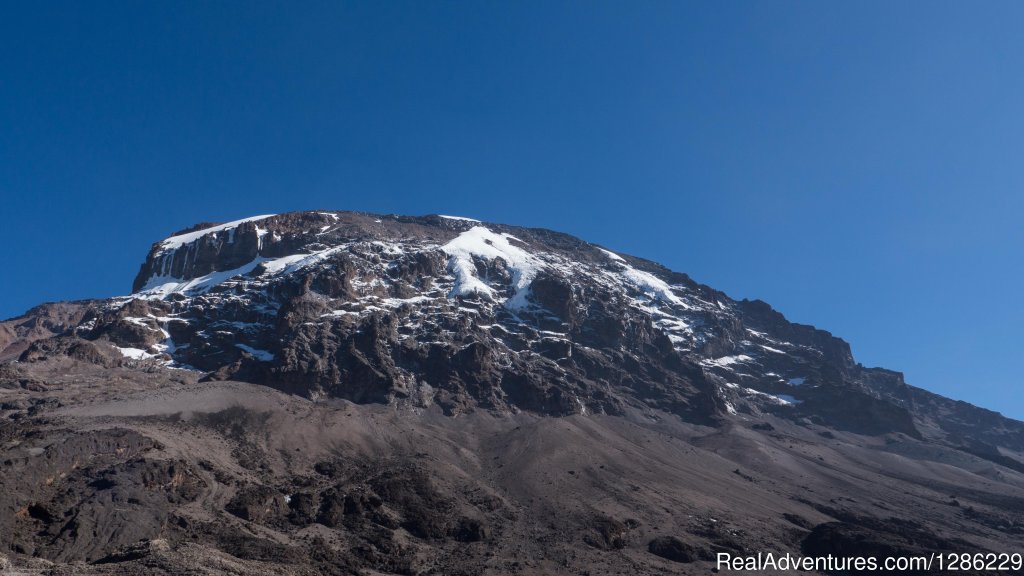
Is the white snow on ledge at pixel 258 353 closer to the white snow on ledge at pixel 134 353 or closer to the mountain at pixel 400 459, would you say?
the mountain at pixel 400 459

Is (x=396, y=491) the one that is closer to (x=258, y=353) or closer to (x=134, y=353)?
(x=258, y=353)

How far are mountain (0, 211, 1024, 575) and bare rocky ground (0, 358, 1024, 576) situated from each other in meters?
0.42

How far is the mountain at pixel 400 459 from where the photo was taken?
252 feet

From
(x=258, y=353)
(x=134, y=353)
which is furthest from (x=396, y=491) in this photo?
(x=134, y=353)

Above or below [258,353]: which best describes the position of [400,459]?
below

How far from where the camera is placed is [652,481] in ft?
385

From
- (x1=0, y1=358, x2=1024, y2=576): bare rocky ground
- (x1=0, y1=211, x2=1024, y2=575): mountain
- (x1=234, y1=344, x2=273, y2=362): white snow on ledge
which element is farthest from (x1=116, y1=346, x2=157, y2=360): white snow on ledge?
(x1=234, y1=344, x2=273, y2=362): white snow on ledge

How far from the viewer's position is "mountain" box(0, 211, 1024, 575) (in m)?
76.8

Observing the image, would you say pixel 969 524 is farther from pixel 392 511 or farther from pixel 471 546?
pixel 392 511

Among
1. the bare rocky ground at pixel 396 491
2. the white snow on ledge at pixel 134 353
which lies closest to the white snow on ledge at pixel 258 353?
the bare rocky ground at pixel 396 491

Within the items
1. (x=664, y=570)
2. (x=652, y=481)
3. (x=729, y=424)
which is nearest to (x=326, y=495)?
(x=664, y=570)

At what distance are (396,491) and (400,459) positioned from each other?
16428 mm

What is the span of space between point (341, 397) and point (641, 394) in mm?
76962

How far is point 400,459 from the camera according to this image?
114 meters
